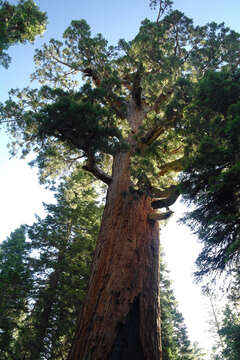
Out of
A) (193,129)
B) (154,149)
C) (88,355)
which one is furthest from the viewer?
(154,149)

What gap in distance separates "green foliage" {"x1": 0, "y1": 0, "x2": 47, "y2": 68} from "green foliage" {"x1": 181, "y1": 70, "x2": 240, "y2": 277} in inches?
306

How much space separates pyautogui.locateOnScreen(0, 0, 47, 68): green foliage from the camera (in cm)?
798

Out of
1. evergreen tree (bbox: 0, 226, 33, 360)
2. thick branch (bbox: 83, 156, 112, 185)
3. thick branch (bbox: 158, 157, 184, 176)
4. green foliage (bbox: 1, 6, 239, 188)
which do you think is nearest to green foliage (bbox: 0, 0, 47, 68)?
green foliage (bbox: 1, 6, 239, 188)

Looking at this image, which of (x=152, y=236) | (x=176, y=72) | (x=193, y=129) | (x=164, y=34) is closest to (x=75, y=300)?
(x=152, y=236)

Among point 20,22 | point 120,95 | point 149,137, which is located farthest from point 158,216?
point 20,22

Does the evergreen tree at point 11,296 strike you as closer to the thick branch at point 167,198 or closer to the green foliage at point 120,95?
the green foliage at point 120,95

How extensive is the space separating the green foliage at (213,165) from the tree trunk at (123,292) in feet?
3.54

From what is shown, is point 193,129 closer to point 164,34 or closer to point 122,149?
point 122,149

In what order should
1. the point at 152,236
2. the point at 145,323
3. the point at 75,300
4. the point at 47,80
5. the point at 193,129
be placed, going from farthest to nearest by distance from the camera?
the point at 47,80 < the point at 75,300 < the point at 152,236 < the point at 193,129 < the point at 145,323

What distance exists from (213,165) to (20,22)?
9296mm

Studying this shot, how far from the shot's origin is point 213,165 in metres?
3.67

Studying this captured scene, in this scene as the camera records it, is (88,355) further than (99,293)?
No

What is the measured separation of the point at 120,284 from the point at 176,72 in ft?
20.6

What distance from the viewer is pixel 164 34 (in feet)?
25.6
